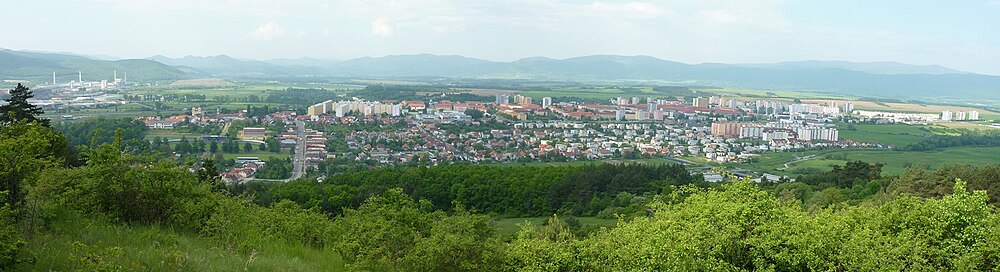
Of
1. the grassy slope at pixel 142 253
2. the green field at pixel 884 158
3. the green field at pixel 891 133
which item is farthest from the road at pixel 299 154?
the green field at pixel 891 133

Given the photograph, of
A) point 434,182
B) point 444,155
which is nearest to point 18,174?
point 434,182

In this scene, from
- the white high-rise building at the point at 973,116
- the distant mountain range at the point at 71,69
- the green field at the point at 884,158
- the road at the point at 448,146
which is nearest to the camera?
the green field at the point at 884,158

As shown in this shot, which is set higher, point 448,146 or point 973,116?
point 973,116

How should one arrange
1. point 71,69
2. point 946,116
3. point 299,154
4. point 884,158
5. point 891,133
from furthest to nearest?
1. point 71,69
2. point 946,116
3. point 891,133
4. point 884,158
5. point 299,154

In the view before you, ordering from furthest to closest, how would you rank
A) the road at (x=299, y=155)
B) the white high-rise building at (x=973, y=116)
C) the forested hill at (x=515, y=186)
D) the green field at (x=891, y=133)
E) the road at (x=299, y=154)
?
the white high-rise building at (x=973, y=116) → the green field at (x=891, y=133) → the road at (x=299, y=154) → the road at (x=299, y=155) → the forested hill at (x=515, y=186)

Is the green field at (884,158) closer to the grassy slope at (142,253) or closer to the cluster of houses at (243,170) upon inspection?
the cluster of houses at (243,170)

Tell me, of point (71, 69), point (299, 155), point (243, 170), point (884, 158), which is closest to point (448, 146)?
point (299, 155)

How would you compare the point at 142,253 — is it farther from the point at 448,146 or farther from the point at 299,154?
the point at 448,146

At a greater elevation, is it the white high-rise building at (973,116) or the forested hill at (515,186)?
the white high-rise building at (973,116)
